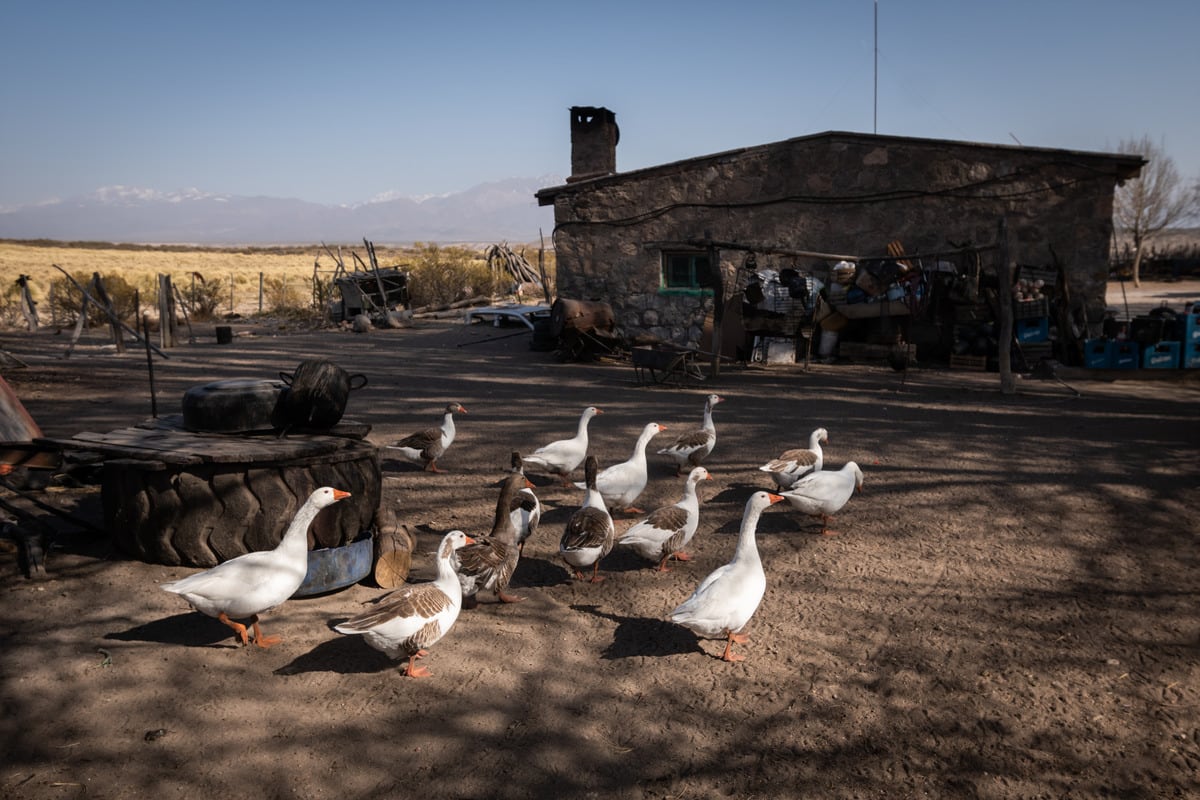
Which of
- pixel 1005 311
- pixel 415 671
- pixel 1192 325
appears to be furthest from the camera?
pixel 1192 325

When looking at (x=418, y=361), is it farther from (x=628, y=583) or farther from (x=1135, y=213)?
(x=1135, y=213)

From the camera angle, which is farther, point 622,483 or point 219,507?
point 622,483

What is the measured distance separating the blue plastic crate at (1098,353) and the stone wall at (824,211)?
77.7 inches

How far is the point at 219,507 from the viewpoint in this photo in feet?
18.6

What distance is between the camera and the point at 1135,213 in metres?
46.1

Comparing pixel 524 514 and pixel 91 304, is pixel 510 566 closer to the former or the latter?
pixel 524 514

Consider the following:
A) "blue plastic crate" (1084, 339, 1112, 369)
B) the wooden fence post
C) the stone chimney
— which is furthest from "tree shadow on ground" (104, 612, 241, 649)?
the stone chimney

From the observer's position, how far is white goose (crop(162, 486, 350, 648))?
183 inches

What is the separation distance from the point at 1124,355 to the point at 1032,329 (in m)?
1.66

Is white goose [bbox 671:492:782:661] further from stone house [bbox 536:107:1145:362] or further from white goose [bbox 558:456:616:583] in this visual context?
stone house [bbox 536:107:1145:362]

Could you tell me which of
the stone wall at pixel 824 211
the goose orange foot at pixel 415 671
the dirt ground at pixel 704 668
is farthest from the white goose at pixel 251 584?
the stone wall at pixel 824 211

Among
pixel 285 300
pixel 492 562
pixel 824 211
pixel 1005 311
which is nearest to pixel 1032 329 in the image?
pixel 1005 311

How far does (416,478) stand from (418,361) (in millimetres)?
10258

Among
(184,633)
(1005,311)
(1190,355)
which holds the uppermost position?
(1005,311)
